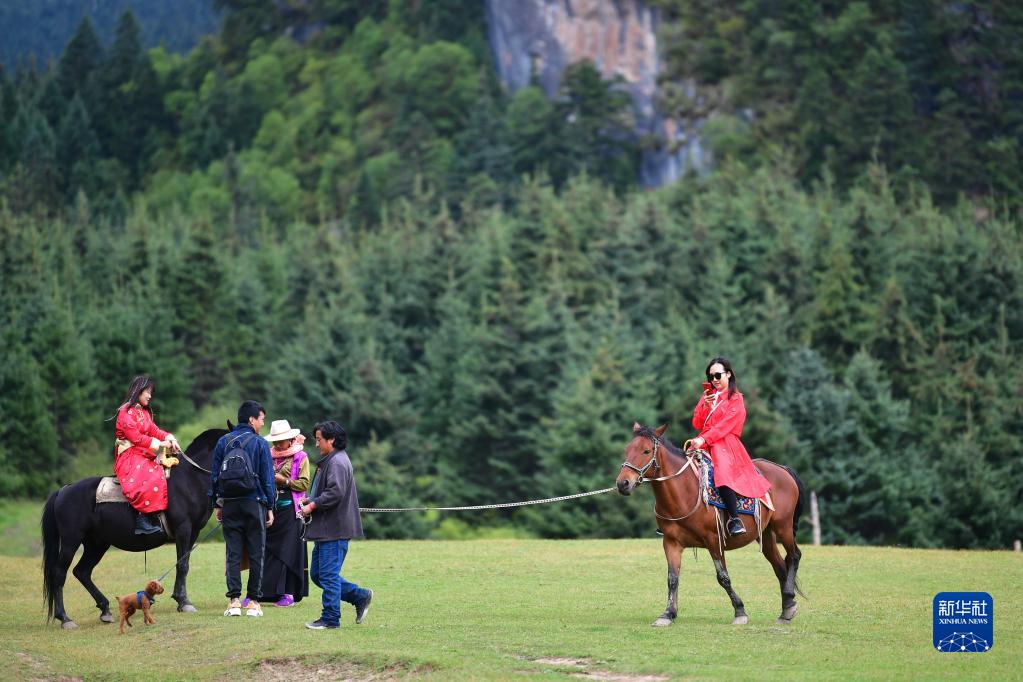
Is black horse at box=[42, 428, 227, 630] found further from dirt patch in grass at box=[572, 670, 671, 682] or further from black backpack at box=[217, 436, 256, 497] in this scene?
dirt patch in grass at box=[572, 670, 671, 682]

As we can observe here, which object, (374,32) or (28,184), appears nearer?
(28,184)

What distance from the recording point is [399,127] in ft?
473

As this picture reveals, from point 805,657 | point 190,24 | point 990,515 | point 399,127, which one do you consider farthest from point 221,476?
point 190,24

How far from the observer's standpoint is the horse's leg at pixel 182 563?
19609mm

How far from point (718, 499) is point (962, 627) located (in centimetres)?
336

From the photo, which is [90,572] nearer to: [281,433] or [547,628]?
[281,433]

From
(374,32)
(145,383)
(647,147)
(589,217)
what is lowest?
(145,383)

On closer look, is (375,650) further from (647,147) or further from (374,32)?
(374,32)

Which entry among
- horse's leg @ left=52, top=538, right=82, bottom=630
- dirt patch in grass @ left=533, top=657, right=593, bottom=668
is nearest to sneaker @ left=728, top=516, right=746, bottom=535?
dirt patch in grass @ left=533, top=657, right=593, bottom=668

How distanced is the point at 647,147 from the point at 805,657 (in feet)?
392

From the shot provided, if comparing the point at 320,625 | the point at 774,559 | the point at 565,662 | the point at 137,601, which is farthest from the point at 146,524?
the point at 774,559

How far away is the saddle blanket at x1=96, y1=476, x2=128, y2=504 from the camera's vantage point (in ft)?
63.4

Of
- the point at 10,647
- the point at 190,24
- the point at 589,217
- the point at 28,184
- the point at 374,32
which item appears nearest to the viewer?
the point at 10,647

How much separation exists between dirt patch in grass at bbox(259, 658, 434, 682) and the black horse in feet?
13.0
